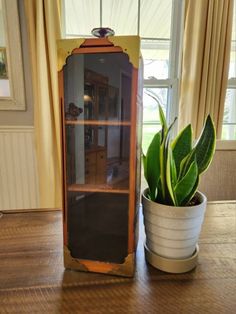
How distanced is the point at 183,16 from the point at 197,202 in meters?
1.64

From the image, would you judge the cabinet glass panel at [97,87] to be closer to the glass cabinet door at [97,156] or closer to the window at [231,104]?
the glass cabinet door at [97,156]

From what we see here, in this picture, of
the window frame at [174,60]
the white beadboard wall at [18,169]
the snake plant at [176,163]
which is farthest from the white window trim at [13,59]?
the snake plant at [176,163]

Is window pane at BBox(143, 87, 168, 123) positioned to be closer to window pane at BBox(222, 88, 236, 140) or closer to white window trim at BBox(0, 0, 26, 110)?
window pane at BBox(222, 88, 236, 140)

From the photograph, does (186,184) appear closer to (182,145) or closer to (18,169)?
(182,145)

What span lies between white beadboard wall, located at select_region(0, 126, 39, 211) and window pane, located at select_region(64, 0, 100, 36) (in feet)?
2.91

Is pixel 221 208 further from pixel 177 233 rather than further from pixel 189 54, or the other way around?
pixel 189 54

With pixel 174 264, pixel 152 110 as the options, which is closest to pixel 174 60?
pixel 152 110

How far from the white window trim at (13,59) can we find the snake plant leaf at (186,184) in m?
1.53

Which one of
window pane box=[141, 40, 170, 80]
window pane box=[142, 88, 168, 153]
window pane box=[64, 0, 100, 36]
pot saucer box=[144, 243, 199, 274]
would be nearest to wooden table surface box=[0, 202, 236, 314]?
pot saucer box=[144, 243, 199, 274]

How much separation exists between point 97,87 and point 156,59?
1.51 meters

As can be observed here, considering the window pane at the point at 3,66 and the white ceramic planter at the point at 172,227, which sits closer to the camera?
the white ceramic planter at the point at 172,227

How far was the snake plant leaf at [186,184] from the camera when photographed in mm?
562

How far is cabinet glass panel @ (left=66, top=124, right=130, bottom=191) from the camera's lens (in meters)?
0.62

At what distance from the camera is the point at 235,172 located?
1251 millimetres
